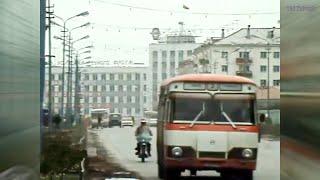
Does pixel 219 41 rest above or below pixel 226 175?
above

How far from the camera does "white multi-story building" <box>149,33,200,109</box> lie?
7384cm

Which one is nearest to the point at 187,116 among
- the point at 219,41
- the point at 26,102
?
the point at 26,102

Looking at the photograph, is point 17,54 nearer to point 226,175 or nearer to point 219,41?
point 226,175

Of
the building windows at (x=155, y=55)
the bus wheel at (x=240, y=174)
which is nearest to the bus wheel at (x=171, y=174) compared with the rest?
the bus wheel at (x=240, y=174)

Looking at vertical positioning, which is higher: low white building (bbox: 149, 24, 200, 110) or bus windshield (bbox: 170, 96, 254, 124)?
low white building (bbox: 149, 24, 200, 110)

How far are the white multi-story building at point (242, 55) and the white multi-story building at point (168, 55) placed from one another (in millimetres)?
1893

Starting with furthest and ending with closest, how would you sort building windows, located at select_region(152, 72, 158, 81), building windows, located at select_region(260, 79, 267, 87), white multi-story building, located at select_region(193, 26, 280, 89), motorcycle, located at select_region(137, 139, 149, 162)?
building windows, located at select_region(152, 72, 158, 81) → building windows, located at select_region(260, 79, 267, 87) → white multi-story building, located at select_region(193, 26, 280, 89) → motorcycle, located at select_region(137, 139, 149, 162)

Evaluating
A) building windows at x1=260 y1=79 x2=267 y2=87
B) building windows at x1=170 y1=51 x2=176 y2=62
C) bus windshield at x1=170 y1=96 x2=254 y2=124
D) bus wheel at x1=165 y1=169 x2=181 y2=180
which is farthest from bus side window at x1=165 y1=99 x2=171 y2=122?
building windows at x1=170 y1=51 x2=176 y2=62

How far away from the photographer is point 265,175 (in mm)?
24531

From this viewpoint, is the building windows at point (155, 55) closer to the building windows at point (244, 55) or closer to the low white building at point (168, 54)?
the low white building at point (168, 54)

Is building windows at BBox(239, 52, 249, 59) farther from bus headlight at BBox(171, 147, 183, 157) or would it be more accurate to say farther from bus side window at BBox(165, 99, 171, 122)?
bus headlight at BBox(171, 147, 183, 157)

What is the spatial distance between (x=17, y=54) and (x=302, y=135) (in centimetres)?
163

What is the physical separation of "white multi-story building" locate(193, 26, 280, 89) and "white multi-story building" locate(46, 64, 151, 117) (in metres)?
19.6

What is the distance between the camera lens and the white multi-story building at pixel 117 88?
106 m
